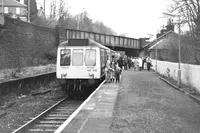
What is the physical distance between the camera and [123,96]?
13641 millimetres

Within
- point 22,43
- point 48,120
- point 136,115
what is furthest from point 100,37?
point 136,115

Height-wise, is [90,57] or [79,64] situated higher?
[90,57]

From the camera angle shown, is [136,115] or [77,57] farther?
[77,57]

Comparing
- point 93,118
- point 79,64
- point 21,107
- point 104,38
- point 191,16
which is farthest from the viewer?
point 104,38

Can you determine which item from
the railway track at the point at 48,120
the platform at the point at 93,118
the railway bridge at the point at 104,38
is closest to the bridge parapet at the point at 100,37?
the railway bridge at the point at 104,38

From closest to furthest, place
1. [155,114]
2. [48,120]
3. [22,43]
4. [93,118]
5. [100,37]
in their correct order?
[93,118], [155,114], [48,120], [22,43], [100,37]

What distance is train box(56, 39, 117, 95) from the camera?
1697cm

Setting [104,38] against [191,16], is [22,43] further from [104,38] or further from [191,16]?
[104,38]

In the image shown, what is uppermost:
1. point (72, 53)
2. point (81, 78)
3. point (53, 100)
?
point (72, 53)

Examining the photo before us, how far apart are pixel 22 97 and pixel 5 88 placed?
1948 millimetres

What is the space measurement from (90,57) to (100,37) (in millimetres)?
37449

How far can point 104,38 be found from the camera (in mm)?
55062

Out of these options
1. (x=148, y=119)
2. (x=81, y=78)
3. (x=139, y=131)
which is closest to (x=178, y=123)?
(x=148, y=119)

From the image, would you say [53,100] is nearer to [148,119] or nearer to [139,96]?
[139,96]
